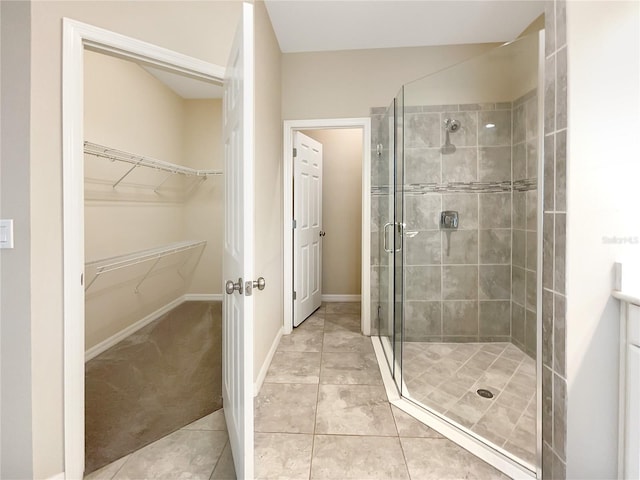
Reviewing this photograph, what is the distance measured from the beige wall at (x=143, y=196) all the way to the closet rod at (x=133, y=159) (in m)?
0.09

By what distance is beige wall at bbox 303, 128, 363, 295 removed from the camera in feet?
13.0

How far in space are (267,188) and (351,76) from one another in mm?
1439

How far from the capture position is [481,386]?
170cm

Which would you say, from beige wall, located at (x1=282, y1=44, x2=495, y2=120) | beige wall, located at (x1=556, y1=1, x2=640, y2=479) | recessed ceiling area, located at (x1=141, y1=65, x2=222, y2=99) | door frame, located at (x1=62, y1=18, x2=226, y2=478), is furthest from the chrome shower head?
recessed ceiling area, located at (x1=141, y1=65, x2=222, y2=99)

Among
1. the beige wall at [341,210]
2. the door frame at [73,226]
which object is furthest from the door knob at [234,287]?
the beige wall at [341,210]

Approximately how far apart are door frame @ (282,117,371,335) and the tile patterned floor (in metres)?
0.78

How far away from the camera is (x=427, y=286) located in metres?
2.24

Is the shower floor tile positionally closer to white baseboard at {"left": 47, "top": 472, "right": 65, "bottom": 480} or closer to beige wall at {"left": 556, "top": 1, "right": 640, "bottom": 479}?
beige wall at {"left": 556, "top": 1, "right": 640, "bottom": 479}

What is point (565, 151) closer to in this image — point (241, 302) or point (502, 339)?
point (502, 339)

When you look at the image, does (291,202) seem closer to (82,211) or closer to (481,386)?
(82,211)

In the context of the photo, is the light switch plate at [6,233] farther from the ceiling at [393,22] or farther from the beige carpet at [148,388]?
the ceiling at [393,22]

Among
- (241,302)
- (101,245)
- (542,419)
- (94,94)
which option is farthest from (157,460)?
(94,94)

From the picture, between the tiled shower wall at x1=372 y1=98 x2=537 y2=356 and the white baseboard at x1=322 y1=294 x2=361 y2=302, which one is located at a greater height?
the tiled shower wall at x1=372 y1=98 x2=537 y2=356

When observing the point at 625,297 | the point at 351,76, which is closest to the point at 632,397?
the point at 625,297
